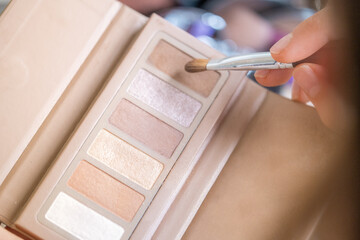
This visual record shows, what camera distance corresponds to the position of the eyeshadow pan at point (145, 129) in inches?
20.8

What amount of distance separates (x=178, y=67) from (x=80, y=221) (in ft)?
0.82

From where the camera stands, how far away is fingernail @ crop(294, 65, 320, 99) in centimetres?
44

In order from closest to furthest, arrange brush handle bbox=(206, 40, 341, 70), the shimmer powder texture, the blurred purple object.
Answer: brush handle bbox=(206, 40, 341, 70) < the shimmer powder texture < the blurred purple object

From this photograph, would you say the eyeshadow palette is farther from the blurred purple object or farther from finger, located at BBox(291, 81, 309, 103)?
the blurred purple object

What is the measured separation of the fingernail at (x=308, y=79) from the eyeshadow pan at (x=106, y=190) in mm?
252

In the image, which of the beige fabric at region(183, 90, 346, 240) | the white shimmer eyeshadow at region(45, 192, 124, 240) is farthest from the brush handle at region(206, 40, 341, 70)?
the white shimmer eyeshadow at region(45, 192, 124, 240)

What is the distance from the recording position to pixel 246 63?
47cm

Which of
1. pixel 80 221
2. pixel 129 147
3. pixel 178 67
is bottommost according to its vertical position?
pixel 80 221

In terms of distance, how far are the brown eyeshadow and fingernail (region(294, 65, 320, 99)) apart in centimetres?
14

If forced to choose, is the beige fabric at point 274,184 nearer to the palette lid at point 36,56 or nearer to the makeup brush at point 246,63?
the makeup brush at point 246,63

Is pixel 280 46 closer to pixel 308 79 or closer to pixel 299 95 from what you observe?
pixel 308 79

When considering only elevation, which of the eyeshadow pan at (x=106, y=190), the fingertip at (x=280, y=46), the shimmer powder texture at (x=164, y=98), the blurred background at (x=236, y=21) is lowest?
the eyeshadow pan at (x=106, y=190)

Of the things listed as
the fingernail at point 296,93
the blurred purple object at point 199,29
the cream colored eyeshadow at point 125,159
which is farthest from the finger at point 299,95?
the blurred purple object at point 199,29

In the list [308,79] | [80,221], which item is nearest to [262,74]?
[308,79]
